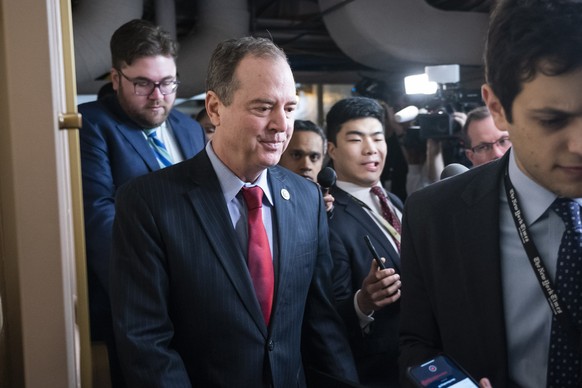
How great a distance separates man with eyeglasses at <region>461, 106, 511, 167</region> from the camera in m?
2.49

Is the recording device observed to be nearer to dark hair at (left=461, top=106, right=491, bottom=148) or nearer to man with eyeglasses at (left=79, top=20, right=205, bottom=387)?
man with eyeglasses at (left=79, top=20, right=205, bottom=387)

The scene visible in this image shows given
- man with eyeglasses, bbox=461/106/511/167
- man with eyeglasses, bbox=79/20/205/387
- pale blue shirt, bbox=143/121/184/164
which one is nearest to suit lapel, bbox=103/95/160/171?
man with eyeglasses, bbox=79/20/205/387

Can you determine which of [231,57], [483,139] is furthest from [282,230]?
[483,139]

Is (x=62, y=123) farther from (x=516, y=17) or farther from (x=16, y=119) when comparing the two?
(x=516, y=17)

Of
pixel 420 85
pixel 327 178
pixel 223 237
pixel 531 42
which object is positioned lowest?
pixel 223 237

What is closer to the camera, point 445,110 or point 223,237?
point 223,237

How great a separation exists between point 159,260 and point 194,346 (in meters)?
0.21

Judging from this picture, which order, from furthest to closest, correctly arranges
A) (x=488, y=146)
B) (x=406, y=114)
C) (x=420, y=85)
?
1. (x=420, y=85)
2. (x=406, y=114)
3. (x=488, y=146)

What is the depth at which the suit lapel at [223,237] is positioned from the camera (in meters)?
1.38

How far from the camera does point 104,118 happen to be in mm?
1980

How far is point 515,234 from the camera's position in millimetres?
1125

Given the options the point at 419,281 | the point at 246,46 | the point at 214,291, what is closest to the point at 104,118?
the point at 246,46

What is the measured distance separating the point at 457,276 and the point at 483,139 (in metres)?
1.48

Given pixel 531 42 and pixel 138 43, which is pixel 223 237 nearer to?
pixel 531 42
